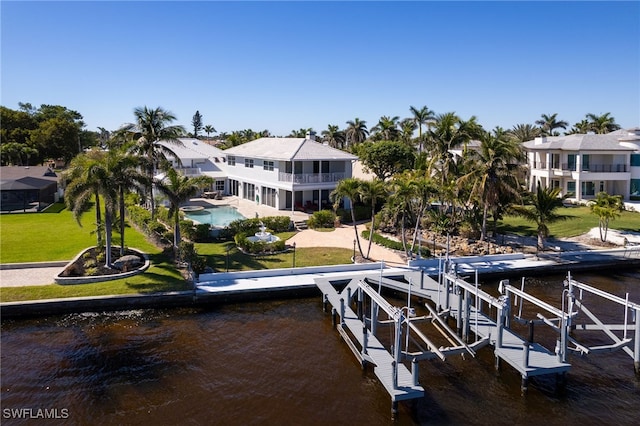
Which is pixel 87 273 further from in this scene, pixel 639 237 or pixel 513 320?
pixel 639 237

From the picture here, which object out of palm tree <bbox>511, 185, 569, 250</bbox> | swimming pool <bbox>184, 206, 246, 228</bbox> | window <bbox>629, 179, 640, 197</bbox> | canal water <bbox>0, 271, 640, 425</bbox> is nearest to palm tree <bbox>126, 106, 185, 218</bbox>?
swimming pool <bbox>184, 206, 246, 228</bbox>

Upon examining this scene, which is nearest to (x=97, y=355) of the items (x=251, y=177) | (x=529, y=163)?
(x=251, y=177)

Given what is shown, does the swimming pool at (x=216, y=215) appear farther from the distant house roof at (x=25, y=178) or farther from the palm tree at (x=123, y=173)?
the distant house roof at (x=25, y=178)

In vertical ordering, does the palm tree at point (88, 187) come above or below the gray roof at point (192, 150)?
below

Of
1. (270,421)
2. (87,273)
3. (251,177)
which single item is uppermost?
(251,177)

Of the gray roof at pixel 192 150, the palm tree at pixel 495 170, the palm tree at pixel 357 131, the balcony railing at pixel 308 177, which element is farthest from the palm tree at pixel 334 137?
the palm tree at pixel 495 170

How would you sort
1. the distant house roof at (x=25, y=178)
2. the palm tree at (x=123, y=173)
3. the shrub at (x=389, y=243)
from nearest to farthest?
the palm tree at (x=123, y=173), the shrub at (x=389, y=243), the distant house roof at (x=25, y=178)

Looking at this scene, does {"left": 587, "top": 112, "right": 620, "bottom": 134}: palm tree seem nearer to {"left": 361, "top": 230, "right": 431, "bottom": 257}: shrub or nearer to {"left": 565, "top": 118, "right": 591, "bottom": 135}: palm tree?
{"left": 565, "top": 118, "right": 591, "bottom": 135}: palm tree
